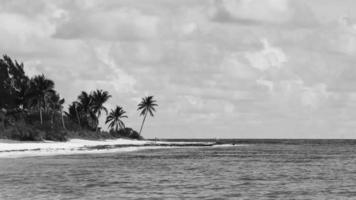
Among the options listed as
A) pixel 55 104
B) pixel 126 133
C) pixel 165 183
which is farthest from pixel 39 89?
pixel 165 183

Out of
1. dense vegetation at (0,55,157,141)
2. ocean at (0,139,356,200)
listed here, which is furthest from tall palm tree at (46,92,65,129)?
ocean at (0,139,356,200)

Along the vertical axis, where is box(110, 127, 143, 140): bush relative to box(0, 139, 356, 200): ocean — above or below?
above

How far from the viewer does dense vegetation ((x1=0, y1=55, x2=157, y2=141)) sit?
123 meters

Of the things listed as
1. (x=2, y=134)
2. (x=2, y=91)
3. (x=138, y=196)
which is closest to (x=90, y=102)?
(x=2, y=91)

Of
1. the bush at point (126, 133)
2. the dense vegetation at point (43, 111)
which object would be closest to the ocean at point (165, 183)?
the dense vegetation at point (43, 111)

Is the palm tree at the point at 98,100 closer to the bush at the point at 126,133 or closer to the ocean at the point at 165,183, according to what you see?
the bush at the point at 126,133

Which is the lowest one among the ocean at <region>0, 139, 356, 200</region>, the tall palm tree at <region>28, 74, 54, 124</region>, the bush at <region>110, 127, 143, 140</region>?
the ocean at <region>0, 139, 356, 200</region>

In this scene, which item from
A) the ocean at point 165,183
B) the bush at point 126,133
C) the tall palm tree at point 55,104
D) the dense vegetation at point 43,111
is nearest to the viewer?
the ocean at point 165,183

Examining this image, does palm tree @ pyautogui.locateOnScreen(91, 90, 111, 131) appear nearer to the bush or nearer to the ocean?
the bush

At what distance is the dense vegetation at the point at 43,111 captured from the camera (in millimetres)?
122562

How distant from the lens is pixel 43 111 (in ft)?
508

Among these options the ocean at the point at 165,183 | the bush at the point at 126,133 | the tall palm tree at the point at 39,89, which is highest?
the tall palm tree at the point at 39,89

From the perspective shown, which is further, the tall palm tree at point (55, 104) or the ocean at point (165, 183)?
the tall palm tree at point (55, 104)

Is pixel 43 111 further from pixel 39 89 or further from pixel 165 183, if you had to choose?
pixel 165 183
